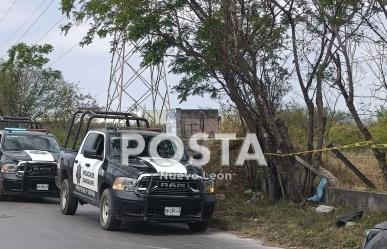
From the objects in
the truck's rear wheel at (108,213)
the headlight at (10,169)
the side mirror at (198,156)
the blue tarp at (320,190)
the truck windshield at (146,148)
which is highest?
the truck windshield at (146,148)

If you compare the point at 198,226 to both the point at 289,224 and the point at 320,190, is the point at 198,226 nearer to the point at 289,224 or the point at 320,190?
the point at 289,224

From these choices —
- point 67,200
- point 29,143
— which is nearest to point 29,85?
point 29,143

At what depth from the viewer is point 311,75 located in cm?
1388

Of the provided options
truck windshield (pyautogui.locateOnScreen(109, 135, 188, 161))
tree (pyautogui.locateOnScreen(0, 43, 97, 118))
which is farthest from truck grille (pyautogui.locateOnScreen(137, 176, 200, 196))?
tree (pyautogui.locateOnScreen(0, 43, 97, 118))

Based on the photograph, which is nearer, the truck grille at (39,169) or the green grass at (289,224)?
the green grass at (289,224)

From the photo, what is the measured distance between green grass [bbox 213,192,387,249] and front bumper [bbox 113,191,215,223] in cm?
120

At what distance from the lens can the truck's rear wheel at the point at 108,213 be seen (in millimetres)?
11148

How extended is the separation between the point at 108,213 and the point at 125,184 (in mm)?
709

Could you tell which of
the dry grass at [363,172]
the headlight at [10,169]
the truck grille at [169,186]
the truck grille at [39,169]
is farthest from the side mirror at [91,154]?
the dry grass at [363,172]

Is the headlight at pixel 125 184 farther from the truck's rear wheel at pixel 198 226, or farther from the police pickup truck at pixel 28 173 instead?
the police pickup truck at pixel 28 173

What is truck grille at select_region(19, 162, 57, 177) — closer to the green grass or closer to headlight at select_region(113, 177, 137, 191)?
the green grass

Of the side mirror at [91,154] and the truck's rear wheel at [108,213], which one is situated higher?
the side mirror at [91,154]

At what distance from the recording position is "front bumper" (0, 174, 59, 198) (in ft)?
52.1

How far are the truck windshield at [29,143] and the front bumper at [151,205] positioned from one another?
691 cm
